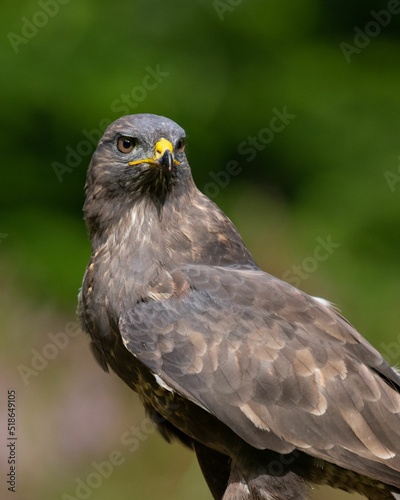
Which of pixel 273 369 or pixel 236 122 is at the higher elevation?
pixel 273 369

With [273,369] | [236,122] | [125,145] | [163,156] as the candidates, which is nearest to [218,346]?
[273,369]

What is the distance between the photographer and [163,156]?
395 cm

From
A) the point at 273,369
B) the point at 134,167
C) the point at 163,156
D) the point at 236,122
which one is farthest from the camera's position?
the point at 236,122

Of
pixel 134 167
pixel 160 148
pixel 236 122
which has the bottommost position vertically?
pixel 236 122

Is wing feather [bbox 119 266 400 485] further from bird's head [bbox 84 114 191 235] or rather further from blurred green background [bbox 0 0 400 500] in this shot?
blurred green background [bbox 0 0 400 500]

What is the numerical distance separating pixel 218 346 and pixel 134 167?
74 cm

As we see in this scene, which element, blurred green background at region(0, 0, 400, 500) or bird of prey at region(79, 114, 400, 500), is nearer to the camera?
bird of prey at region(79, 114, 400, 500)

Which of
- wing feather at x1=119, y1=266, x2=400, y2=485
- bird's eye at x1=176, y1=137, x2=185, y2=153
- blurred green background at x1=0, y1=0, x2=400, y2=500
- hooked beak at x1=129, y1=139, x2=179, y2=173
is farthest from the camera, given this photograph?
blurred green background at x1=0, y1=0, x2=400, y2=500

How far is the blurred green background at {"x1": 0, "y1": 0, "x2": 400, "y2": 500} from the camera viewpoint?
7.17 metres

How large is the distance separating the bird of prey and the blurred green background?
2.66 meters

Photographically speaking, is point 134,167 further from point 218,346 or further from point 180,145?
point 218,346

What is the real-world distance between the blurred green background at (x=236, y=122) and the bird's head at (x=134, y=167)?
266 centimetres

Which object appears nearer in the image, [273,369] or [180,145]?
[273,369]

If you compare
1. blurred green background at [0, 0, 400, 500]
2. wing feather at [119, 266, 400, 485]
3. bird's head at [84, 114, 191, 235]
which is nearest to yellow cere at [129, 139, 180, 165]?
bird's head at [84, 114, 191, 235]
